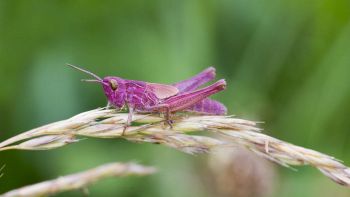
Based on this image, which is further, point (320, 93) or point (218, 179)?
point (320, 93)

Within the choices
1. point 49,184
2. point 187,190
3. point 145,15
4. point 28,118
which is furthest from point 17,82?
point 49,184

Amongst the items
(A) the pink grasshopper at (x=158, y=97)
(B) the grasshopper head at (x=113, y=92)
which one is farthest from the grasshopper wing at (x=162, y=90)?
(B) the grasshopper head at (x=113, y=92)

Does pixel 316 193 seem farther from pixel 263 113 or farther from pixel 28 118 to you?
pixel 28 118

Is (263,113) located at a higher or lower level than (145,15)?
lower

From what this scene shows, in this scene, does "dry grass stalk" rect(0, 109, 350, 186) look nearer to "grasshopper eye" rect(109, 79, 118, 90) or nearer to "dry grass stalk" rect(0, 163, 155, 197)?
"dry grass stalk" rect(0, 163, 155, 197)

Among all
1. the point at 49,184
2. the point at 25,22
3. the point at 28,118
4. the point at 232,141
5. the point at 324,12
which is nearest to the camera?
the point at 49,184

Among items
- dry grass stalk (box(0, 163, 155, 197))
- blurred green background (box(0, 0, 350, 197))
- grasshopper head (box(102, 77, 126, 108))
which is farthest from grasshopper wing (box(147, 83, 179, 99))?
dry grass stalk (box(0, 163, 155, 197))
